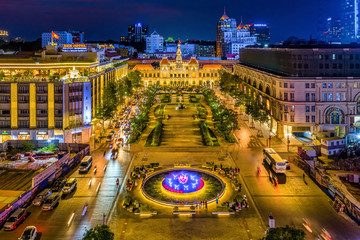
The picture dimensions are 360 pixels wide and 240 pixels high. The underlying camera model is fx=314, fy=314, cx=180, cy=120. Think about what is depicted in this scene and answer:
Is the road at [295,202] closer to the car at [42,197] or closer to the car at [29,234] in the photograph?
the car at [29,234]

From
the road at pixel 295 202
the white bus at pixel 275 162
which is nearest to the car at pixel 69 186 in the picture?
the road at pixel 295 202

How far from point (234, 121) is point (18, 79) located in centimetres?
4710

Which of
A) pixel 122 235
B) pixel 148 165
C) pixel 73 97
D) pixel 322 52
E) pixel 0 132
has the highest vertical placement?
pixel 322 52

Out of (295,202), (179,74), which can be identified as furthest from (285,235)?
(179,74)

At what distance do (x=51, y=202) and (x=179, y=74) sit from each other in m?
147

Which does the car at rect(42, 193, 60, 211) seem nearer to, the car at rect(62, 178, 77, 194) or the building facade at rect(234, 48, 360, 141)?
the car at rect(62, 178, 77, 194)

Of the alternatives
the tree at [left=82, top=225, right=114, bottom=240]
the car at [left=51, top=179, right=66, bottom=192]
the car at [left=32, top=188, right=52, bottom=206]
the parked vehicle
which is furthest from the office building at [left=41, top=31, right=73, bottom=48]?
the tree at [left=82, top=225, right=114, bottom=240]

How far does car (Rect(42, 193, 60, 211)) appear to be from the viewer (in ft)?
119

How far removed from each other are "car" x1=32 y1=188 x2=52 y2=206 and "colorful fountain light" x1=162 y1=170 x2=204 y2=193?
14.9m

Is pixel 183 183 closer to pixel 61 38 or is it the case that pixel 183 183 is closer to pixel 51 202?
pixel 51 202

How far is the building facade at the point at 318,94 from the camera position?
66812mm

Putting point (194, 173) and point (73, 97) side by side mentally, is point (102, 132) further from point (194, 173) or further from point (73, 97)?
point (194, 173)

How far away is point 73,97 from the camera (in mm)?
65562

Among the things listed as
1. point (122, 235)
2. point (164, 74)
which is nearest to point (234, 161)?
point (122, 235)
